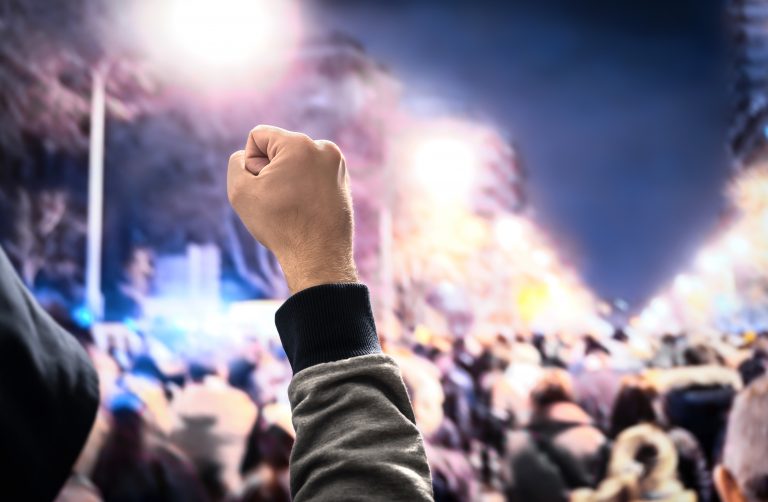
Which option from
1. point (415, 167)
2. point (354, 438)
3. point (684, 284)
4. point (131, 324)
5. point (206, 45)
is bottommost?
point (354, 438)

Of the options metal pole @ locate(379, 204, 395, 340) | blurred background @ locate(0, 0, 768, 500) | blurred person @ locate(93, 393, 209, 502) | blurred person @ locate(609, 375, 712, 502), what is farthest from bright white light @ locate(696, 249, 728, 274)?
blurred person @ locate(93, 393, 209, 502)

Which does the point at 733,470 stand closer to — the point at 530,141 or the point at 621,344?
the point at 621,344

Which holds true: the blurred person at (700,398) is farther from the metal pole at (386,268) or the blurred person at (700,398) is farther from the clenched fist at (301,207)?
the clenched fist at (301,207)

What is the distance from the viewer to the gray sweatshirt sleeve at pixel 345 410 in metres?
0.40

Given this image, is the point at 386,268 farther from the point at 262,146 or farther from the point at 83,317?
the point at 262,146

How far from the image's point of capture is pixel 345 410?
1.39 ft

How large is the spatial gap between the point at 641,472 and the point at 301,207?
63.6 inches

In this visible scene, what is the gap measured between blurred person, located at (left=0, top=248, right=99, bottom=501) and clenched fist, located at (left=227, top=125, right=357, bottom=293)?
176 mm

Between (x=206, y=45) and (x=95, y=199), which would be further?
(x=206, y=45)

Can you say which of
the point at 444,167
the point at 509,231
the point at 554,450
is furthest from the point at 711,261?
the point at 444,167

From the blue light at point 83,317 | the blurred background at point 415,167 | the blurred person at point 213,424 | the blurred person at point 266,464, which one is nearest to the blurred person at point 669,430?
the blurred background at point 415,167

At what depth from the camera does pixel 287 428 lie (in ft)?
4.95

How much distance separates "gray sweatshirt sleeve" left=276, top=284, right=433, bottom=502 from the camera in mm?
403

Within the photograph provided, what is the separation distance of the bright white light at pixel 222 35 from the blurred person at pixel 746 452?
1.66 metres
